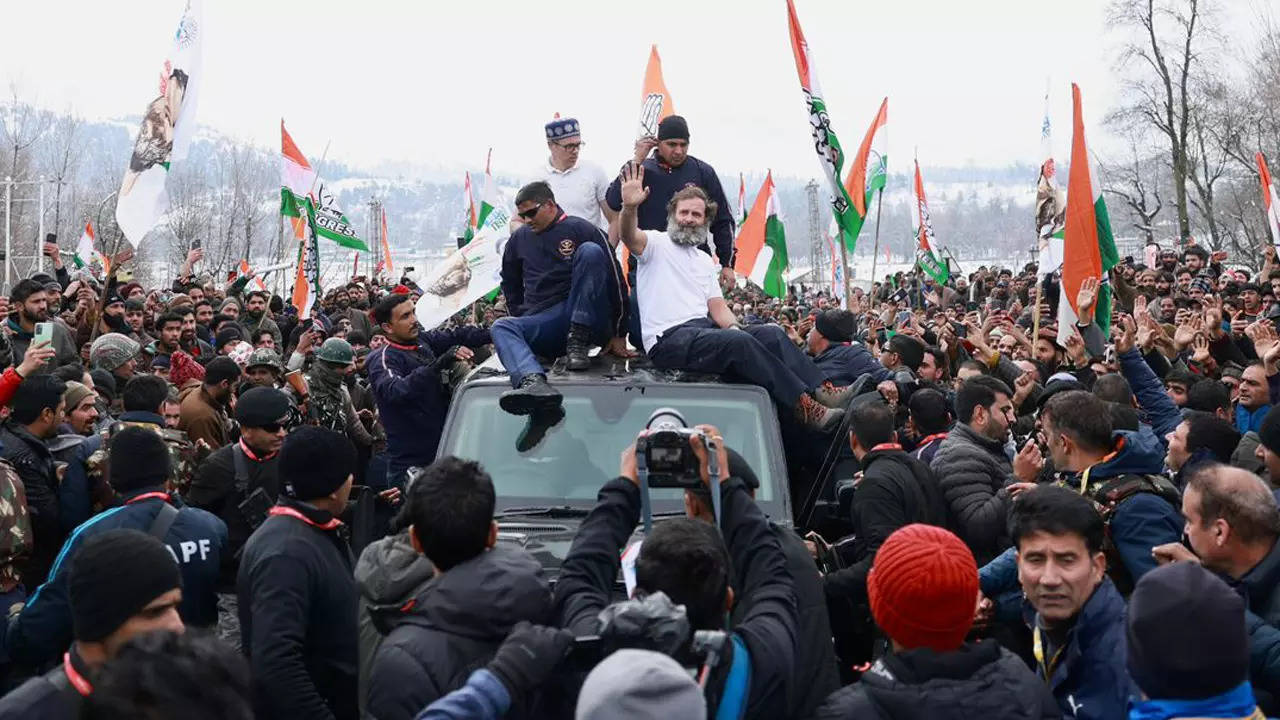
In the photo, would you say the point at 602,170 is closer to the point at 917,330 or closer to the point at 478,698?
the point at 917,330

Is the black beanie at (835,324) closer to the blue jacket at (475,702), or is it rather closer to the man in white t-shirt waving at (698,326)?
the man in white t-shirt waving at (698,326)

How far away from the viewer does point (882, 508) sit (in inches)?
220

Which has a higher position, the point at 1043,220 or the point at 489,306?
the point at 1043,220

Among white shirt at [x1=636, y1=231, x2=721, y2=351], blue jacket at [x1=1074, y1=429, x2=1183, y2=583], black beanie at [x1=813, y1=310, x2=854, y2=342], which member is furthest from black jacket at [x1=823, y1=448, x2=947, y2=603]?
black beanie at [x1=813, y1=310, x2=854, y2=342]

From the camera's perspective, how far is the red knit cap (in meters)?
3.33

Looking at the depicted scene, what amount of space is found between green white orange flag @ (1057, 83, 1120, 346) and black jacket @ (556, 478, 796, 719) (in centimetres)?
564

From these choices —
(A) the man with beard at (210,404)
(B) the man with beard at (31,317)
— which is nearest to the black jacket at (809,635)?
(A) the man with beard at (210,404)

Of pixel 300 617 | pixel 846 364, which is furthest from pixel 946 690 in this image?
pixel 846 364

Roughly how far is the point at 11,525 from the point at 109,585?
86.1 inches

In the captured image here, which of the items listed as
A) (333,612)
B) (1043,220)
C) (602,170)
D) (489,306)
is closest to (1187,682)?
(333,612)

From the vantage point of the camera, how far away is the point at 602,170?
8.86 m

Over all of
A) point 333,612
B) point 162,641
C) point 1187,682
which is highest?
point 162,641

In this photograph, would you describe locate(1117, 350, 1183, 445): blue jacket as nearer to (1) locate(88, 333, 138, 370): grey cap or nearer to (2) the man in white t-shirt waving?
(2) the man in white t-shirt waving

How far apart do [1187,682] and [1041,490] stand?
1328mm
